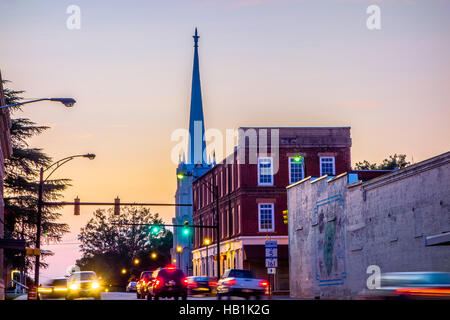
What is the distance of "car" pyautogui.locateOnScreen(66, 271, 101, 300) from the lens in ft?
150

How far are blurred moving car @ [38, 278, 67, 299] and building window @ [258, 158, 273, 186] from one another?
26889mm

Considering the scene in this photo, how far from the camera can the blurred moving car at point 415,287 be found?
19797 millimetres

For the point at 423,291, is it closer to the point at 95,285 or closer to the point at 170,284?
the point at 170,284

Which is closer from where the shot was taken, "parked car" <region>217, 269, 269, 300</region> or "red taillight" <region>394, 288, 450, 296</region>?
"red taillight" <region>394, 288, 450, 296</region>

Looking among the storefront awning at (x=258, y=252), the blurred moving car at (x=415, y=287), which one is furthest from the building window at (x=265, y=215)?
the blurred moving car at (x=415, y=287)

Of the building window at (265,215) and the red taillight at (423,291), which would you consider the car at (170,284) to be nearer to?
the red taillight at (423,291)

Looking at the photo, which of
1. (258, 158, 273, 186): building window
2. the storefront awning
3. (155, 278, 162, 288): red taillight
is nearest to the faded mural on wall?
(155, 278, 162, 288): red taillight

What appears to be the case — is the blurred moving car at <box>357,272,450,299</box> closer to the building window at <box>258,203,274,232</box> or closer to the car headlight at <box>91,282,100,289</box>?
the car headlight at <box>91,282,100,289</box>

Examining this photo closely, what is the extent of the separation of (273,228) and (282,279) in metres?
4.71

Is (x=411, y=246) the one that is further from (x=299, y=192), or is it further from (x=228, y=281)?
(x=299, y=192)

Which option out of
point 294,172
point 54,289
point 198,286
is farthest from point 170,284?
point 294,172

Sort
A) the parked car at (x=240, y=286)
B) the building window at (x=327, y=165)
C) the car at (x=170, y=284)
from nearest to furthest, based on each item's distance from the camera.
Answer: the parked car at (x=240, y=286), the car at (x=170, y=284), the building window at (x=327, y=165)

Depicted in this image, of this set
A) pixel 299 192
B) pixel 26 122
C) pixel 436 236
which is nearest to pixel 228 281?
pixel 436 236

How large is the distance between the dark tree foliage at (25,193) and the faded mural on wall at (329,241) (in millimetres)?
25349
